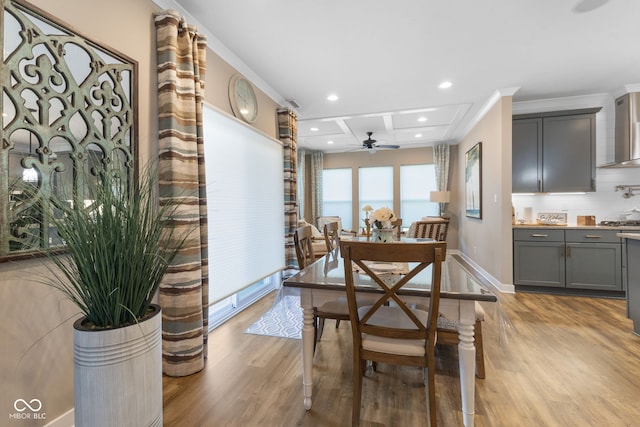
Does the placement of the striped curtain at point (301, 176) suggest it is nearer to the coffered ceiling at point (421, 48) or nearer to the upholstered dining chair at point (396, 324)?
the coffered ceiling at point (421, 48)

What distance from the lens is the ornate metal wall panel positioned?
4.13ft

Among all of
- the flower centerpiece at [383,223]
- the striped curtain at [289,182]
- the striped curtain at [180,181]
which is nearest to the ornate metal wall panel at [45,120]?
the striped curtain at [180,181]

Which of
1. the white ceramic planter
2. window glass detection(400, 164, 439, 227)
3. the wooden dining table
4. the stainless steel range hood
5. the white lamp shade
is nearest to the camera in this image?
the white ceramic planter

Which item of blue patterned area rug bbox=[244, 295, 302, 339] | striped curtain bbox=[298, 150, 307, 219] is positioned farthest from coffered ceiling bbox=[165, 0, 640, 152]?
striped curtain bbox=[298, 150, 307, 219]

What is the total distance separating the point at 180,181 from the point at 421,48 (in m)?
2.52

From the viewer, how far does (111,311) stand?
114 centimetres

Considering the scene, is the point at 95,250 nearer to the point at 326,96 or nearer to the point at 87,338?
the point at 87,338

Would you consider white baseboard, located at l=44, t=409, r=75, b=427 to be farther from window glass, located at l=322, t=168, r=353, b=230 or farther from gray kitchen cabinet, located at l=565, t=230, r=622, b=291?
window glass, located at l=322, t=168, r=353, b=230

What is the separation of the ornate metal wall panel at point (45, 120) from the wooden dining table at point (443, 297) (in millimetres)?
1117

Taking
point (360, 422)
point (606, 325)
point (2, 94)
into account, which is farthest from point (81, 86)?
point (606, 325)

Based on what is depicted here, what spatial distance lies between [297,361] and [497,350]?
1.64 metres

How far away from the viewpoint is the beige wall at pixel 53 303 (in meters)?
1.27

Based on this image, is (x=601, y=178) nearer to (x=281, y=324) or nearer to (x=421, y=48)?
(x=421, y=48)

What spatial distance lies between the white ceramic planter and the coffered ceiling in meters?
2.21
